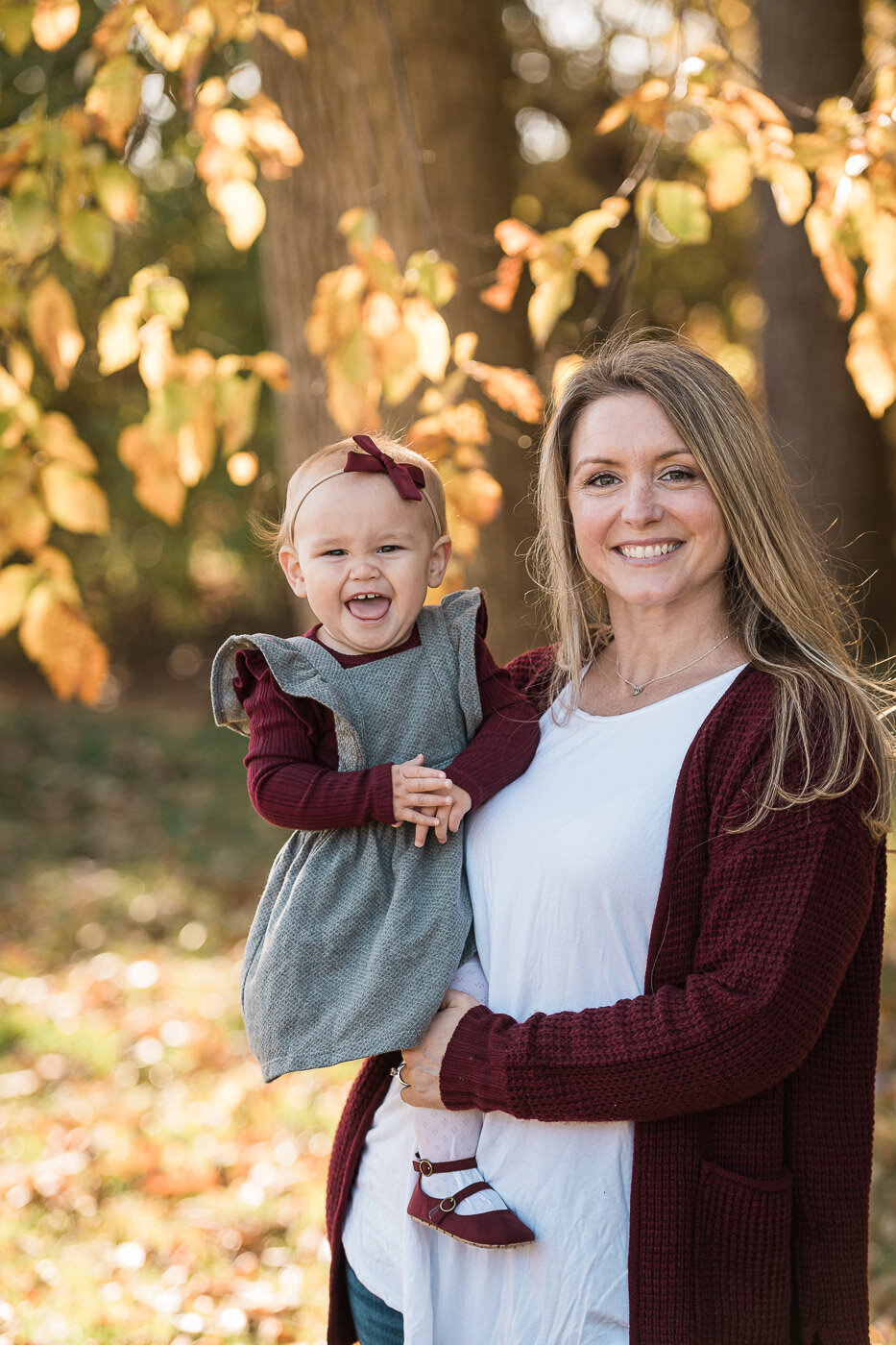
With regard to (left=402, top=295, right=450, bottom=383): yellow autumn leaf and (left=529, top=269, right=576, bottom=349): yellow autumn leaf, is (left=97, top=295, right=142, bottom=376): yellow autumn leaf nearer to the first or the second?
(left=402, top=295, right=450, bottom=383): yellow autumn leaf

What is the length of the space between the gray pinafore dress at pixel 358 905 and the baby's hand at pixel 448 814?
0.21ft

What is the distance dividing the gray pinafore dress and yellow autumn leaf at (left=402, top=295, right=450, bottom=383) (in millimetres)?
806

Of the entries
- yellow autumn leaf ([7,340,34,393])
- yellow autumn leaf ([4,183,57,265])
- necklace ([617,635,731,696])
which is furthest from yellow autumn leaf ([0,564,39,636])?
necklace ([617,635,731,696])

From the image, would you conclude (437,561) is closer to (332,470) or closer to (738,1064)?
(332,470)

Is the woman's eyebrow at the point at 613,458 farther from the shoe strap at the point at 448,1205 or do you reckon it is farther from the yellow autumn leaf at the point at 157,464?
the shoe strap at the point at 448,1205

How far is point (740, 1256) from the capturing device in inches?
66.2

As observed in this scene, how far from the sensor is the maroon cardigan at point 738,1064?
5.23 ft

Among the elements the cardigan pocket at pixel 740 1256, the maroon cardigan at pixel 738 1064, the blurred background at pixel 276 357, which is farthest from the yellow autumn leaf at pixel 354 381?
the cardigan pocket at pixel 740 1256

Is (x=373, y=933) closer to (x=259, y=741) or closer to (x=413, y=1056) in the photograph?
(x=413, y=1056)

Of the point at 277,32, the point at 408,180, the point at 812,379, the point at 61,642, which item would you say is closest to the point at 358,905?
the point at 61,642

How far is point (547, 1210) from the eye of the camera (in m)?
1.76

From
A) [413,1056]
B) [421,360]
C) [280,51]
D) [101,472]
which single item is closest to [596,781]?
[413,1056]

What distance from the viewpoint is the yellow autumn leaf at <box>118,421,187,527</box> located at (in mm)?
2480

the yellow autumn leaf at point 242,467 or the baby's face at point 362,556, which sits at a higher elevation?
the yellow autumn leaf at point 242,467
